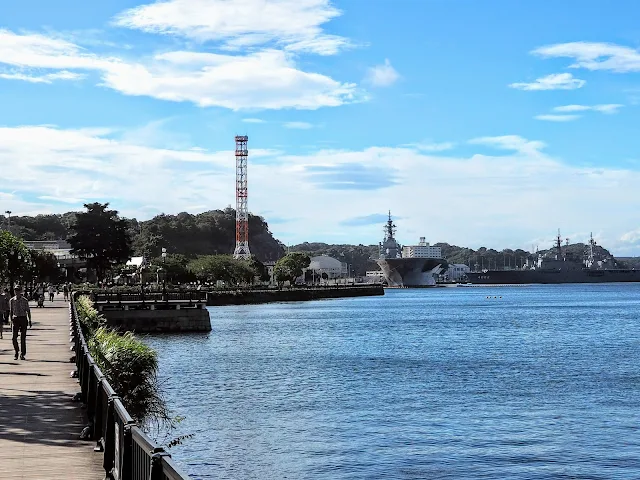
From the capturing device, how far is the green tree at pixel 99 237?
412ft

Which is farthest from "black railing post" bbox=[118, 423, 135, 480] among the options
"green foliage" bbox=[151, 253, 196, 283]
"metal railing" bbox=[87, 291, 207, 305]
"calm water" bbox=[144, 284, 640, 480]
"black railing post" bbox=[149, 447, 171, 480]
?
"green foliage" bbox=[151, 253, 196, 283]

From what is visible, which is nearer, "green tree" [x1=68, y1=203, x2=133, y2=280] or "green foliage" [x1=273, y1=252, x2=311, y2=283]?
"green tree" [x1=68, y1=203, x2=133, y2=280]

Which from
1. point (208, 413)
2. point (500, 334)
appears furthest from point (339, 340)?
point (208, 413)

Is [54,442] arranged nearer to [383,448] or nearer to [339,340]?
[383,448]

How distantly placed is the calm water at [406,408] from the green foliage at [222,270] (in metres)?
98.6

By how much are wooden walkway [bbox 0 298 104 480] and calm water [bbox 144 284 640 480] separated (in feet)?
12.2

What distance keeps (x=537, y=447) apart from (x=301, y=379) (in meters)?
16.3

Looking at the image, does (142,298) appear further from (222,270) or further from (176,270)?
(222,270)

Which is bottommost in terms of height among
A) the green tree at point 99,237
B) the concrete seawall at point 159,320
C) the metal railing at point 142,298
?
the concrete seawall at point 159,320

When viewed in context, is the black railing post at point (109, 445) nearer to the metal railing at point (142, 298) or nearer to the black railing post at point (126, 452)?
the black railing post at point (126, 452)

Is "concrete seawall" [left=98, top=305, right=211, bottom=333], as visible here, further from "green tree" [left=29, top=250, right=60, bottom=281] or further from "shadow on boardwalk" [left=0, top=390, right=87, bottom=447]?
"shadow on boardwalk" [left=0, top=390, right=87, bottom=447]

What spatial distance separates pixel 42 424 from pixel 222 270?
480 feet

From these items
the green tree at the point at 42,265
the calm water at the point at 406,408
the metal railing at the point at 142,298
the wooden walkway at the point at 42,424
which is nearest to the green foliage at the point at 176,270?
the green tree at the point at 42,265

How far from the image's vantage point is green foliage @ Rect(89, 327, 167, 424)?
75.5 feet
